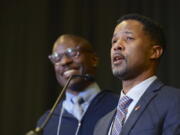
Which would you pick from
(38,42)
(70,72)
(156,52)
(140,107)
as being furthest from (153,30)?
(38,42)

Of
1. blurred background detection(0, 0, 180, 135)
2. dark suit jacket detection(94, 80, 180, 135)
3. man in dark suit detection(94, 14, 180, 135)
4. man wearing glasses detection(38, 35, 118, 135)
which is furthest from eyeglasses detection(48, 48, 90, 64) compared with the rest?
blurred background detection(0, 0, 180, 135)

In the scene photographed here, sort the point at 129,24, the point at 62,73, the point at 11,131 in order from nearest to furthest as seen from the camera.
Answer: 1. the point at 129,24
2. the point at 62,73
3. the point at 11,131

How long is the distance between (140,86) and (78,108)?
86 cm

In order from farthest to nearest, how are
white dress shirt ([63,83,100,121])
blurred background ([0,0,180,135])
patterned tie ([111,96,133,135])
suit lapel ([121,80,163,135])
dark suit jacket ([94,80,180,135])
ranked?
1. blurred background ([0,0,180,135])
2. white dress shirt ([63,83,100,121])
3. patterned tie ([111,96,133,135])
4. suit lapel ([121,80,163,135])
5. dark suit jacket ([94,80,180,135])

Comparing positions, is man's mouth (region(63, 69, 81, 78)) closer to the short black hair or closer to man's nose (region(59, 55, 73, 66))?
man's nose (region(59, 55, 73, 66))

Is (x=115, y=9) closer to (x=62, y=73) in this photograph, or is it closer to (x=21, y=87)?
(x=21, y=87)

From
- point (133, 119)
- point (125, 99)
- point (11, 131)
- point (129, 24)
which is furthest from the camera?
point (11, 131)

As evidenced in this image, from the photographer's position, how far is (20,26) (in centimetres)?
434

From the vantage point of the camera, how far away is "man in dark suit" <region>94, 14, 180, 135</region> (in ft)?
6.73

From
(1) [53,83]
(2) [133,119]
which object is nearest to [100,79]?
(1) [53,83]

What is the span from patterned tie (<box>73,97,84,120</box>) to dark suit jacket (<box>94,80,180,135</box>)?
0.89m

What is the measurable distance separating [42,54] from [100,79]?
22.3 inches

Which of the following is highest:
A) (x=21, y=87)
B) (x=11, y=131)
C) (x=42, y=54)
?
(x=42, y=54)

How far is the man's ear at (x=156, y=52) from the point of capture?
2350 mm
